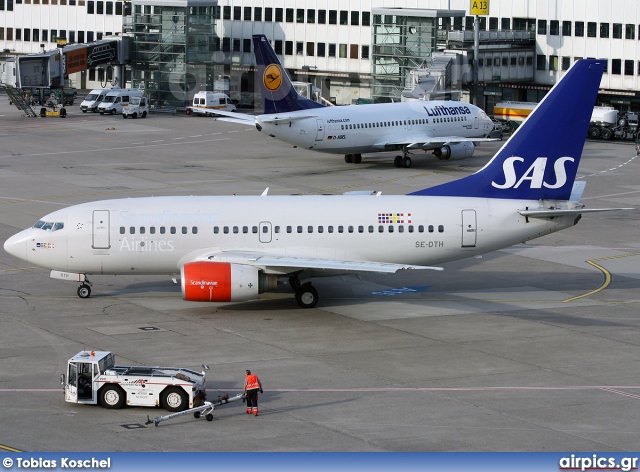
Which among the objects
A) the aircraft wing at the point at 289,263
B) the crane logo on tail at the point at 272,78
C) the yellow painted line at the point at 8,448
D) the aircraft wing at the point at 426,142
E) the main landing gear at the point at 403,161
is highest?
the crane logo on tail at the point at 272,78

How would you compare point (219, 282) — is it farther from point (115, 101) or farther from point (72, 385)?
point (115, 101)

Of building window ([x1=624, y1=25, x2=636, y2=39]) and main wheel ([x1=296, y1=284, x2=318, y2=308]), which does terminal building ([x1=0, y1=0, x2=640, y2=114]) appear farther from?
main wheel ([x1=296, y1=284, x2=318, y2=308])

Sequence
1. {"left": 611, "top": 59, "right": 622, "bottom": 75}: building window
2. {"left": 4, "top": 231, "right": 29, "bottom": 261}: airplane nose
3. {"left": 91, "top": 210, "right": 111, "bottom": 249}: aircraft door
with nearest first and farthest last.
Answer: {"left": 91, "top": 210, "right": 111, "bottom": 249}: aircraft door
{"left": 4, "top": 231, "right": 29, "bottom": 261}: airplane nose
{"left": 611, "top": 59, "right": 622, "bottom": 75}: building window

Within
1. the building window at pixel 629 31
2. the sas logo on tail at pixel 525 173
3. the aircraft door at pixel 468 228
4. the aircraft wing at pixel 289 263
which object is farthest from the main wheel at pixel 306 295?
the building window at pixel 629 31

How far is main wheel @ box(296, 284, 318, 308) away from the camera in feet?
158

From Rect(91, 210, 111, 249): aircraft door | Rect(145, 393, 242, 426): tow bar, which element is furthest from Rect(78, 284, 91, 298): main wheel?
Rect(145, 393, 242, 426): tow bar

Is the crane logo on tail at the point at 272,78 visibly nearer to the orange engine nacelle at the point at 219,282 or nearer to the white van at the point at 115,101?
the white van at the point at 115,101

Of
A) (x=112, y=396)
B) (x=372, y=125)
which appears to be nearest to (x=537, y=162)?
(x=112, y=396)

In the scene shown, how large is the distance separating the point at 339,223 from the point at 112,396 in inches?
654

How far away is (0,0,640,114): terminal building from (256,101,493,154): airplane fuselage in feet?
61.9

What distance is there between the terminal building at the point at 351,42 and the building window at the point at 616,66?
109mm

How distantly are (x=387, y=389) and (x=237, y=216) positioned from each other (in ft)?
47.0

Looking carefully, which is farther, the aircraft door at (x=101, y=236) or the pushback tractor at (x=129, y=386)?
the aircraft door at (x=101, y=236)

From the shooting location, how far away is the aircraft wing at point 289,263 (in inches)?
1794
